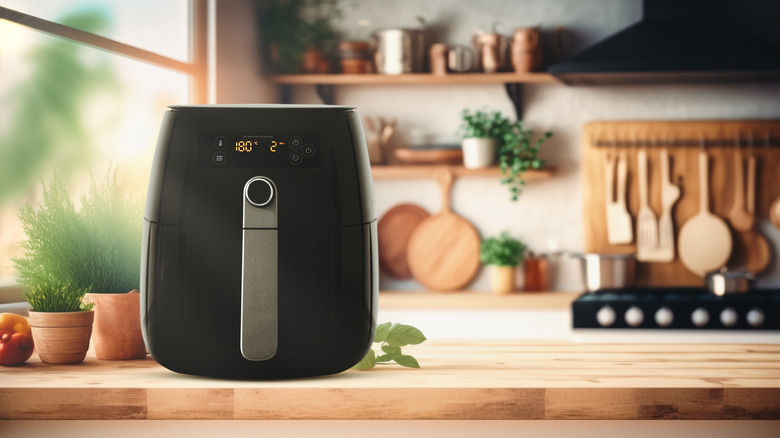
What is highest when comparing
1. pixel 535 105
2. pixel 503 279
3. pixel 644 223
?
pixel 535 105

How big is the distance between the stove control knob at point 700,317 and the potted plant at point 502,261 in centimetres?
74

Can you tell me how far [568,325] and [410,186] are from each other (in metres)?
0.93

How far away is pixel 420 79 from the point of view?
3.21 meters

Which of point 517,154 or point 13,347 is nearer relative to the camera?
point 13,347

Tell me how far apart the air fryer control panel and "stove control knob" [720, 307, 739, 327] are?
219 cm

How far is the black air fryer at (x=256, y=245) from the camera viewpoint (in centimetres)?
89

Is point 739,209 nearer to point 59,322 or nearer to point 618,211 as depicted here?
point 618,211

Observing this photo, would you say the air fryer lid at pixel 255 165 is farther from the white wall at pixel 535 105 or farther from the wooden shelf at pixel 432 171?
the white wall at pixel 535 105

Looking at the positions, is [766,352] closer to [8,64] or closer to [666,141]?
[8,64]

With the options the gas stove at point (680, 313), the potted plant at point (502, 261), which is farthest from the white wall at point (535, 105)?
the gas stove at point (680, 313)

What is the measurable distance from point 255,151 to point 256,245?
0.35 ft

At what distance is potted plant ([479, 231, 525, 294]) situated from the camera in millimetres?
3199

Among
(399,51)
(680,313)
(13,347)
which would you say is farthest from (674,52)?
(13,347)

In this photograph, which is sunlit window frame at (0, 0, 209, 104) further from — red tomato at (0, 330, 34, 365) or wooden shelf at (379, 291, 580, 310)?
red tomato at (0, 330, 34, 365)
